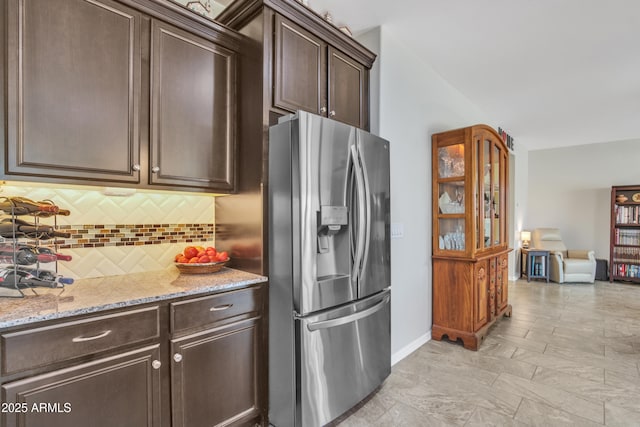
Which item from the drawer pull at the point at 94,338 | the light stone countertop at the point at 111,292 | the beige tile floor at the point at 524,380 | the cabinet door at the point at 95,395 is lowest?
the beige tile floor at the point at 524,380

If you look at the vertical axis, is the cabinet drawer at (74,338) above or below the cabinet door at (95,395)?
above

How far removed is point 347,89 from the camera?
2.47 meters

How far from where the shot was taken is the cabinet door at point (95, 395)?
1166 mm

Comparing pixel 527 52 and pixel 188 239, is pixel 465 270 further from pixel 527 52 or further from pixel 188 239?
pixel 188 239

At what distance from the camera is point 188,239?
223 cm

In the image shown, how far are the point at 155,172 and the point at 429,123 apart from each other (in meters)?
2.74

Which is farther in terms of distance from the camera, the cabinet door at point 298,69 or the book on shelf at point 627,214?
the book on shelf at point 627,214

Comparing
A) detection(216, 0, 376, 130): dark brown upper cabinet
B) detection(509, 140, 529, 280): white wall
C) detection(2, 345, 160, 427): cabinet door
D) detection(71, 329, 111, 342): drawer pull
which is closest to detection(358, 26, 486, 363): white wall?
detection(216, 0, 376, 130): dark brown upper cabinet

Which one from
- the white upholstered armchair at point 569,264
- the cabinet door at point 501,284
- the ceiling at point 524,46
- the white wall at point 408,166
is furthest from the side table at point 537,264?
the white wall at point 408,166

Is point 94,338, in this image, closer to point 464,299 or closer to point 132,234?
point 132,234

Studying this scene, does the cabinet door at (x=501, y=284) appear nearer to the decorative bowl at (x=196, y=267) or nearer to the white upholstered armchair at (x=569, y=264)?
the white upholstered armchair at (x=569, y=264)

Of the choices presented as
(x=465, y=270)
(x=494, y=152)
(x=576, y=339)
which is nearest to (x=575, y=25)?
(x=494, y=152)

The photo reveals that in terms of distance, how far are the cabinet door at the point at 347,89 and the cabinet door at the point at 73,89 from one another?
4.06 ft

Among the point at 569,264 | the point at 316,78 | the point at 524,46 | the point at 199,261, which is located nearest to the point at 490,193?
the point at 524,46
